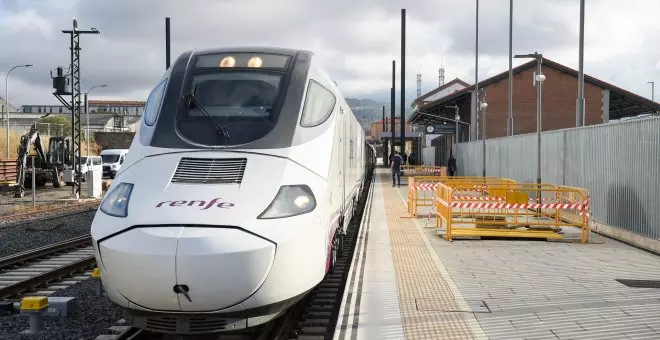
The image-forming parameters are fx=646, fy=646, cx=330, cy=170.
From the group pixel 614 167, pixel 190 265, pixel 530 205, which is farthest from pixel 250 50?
pixel 614 167

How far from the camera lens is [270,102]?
21.3 feet

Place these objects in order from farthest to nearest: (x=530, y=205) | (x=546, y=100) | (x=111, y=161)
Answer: (x=546, y=100) → (x=111, y=161) → (x=530, y=205)

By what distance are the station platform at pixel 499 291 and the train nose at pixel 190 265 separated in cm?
142

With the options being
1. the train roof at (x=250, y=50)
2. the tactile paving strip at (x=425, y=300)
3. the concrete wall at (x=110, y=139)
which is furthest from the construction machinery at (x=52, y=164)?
the concrete wall at (x=110, y=139)

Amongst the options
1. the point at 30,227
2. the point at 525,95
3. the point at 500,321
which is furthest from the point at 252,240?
the point at 525,95

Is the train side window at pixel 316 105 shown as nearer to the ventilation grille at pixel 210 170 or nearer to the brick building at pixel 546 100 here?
the ventilation grille at pixel 210 170

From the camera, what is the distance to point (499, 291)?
312 inches

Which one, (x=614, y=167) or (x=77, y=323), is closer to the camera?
(x=77, y=323)

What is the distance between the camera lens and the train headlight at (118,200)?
17.5 feet

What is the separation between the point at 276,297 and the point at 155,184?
1427 millimetres

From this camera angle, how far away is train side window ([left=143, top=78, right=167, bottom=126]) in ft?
21.6

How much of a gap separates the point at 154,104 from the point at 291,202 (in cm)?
225

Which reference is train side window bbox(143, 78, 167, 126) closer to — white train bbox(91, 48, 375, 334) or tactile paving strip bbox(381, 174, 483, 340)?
white train bbox(91, 48, 375, 334)

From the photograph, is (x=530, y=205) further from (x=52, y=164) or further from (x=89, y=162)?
(x=89, y=162)
